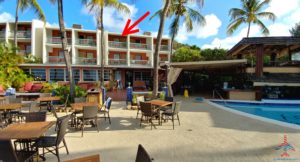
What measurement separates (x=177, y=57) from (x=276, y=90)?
1348 cm

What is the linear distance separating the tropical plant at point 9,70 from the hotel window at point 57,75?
5.16 metres

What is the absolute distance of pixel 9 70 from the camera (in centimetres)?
1340

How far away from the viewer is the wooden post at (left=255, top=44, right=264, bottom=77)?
12.9 meters

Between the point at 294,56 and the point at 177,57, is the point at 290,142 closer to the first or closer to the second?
the point at 294,56

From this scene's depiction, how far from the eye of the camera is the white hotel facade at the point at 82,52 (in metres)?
20.2

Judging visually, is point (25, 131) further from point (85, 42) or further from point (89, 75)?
point (85, 42)

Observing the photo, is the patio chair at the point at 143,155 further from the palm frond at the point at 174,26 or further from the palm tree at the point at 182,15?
the palm frond at the point at 174,26

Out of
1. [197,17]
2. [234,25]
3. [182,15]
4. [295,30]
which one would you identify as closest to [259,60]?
[197,17]

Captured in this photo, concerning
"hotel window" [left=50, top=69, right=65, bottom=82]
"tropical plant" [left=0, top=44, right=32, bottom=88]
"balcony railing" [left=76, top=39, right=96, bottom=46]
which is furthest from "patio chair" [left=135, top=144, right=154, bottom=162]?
"balcony railing" [left=76, top=39, right=96, bottom=46]

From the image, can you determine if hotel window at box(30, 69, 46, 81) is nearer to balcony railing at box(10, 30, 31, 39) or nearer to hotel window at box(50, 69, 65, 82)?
hotel window at box(50, 69, 65, 82)

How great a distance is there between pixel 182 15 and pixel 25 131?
1771cm

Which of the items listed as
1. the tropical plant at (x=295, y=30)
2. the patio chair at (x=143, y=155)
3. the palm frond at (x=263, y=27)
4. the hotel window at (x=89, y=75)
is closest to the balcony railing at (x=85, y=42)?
the hotel window at (x=89, y=75)

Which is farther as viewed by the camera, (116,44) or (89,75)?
(116,44)

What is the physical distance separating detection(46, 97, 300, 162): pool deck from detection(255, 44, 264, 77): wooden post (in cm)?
756
